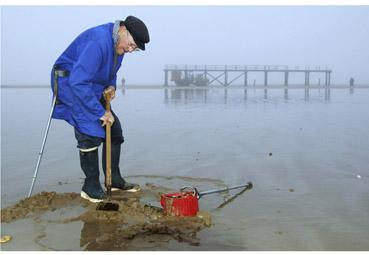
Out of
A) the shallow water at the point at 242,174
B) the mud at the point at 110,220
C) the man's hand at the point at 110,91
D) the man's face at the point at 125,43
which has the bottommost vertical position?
the shallow water at the point at 242,174

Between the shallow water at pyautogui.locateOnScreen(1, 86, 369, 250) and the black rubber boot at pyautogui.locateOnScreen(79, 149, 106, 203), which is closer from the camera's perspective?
the shallow water at pyautogui.locateOnScreen(1, 86, 369, 250)

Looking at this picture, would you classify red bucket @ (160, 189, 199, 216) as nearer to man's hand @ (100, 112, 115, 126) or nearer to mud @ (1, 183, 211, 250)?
mud @ (1, 183, 211, 250)

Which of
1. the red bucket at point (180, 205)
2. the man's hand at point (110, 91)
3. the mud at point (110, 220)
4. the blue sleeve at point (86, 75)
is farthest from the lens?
the man's hand at point (110, 91)

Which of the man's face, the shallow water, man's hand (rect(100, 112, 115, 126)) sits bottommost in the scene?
the shallow water

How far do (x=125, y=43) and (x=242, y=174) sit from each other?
238 centimetres

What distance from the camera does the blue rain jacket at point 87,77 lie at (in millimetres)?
4332

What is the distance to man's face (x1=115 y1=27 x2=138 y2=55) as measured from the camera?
4473mm

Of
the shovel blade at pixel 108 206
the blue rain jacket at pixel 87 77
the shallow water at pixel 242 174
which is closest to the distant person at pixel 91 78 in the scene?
the blue rain jacket at pixel 87 77

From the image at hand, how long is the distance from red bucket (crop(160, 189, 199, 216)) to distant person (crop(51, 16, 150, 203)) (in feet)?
2.72

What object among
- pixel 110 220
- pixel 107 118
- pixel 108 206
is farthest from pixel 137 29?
pixel 110 220

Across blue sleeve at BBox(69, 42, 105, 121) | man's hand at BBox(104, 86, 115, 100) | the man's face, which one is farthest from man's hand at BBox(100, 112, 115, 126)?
the man's face

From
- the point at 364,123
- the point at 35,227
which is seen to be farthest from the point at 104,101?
the point at 364,123

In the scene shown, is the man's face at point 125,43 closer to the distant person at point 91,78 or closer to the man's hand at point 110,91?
the distant person at point 91,78

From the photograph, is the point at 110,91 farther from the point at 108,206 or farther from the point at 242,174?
the point at 242,174
